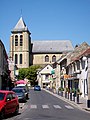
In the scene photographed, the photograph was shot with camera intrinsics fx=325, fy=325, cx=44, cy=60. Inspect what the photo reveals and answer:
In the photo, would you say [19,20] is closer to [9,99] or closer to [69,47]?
[69,47]

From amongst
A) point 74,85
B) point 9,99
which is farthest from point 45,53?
point 9,99

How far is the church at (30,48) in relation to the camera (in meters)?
124

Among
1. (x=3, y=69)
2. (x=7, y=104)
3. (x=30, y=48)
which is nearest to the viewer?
(x=7, y=104)

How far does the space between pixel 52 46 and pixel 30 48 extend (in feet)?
32.8

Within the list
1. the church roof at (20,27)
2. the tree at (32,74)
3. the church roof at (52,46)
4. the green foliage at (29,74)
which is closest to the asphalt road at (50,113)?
the green foliage at (29,74)

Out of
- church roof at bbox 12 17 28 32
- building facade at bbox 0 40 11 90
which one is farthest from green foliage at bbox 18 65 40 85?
building facade at bbox 0 40 11 90

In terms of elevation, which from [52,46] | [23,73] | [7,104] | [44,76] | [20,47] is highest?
[52,46]

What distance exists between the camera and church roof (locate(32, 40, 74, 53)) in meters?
134

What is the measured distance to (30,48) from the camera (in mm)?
131375

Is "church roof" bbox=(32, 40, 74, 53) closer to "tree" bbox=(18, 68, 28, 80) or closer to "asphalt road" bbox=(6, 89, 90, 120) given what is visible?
"tree" bbox=(18, 68, 28, 80)

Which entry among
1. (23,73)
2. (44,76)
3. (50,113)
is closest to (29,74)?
(23,73)

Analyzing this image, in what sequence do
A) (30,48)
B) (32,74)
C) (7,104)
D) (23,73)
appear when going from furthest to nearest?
Result: (30,48), (32,74), (23,73), (7,104)

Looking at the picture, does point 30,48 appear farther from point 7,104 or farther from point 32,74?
point 7,104

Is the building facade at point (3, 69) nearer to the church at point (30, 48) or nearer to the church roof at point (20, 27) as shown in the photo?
the church at point (30, 48)
